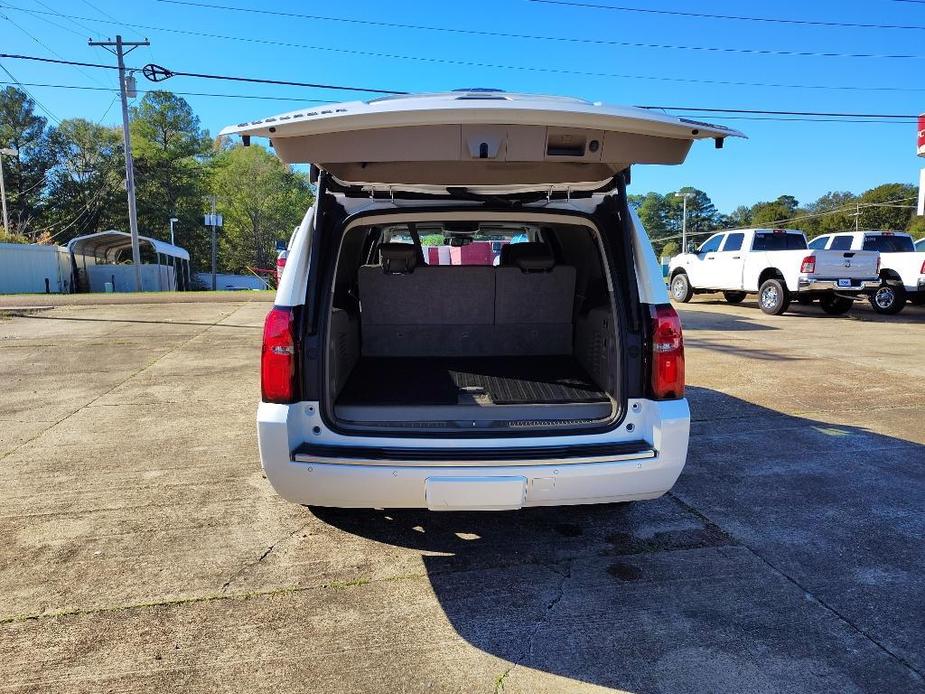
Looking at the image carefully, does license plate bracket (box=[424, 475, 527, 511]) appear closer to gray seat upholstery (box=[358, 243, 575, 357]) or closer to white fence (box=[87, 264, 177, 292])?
gray seat upholstery (box=[358, 243, 575, 357])

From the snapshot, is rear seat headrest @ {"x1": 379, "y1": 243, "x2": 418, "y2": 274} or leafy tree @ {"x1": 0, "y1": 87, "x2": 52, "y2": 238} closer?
rear seat headrest @ {"x1": 379, "y1": 243, "x2": 418, "y2": 274}

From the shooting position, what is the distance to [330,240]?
288 cm

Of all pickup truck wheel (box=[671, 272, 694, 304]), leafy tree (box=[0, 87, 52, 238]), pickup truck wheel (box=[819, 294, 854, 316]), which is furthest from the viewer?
leafy tree (box=[0, 87, 52, 238])

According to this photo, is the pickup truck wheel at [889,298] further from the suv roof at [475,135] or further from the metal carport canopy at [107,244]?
the metal carport canopy at [107,244]

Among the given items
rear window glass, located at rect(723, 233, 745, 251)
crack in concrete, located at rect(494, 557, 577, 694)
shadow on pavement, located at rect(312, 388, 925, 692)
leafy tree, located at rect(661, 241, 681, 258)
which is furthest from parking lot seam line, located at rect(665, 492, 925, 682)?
leafy tree, located at rect(661, 241, 681, 258)

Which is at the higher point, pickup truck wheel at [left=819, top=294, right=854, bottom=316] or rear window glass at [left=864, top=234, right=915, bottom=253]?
rear window glass at [left=864, top=234, right=915, bottom=253]

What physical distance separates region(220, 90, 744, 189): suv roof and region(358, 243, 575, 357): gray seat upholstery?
4.26 feet

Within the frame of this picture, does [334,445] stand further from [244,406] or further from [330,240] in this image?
[244,406]

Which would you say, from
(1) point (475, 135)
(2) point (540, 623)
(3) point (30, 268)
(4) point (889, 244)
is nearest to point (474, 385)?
(2) point (540, 623)

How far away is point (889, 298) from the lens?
14.1 meters

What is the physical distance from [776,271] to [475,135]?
44.6 ft

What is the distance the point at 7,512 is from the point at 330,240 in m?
2.59

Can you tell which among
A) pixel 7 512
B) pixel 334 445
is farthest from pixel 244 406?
pixel 334 445

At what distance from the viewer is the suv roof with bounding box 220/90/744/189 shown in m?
2.31
